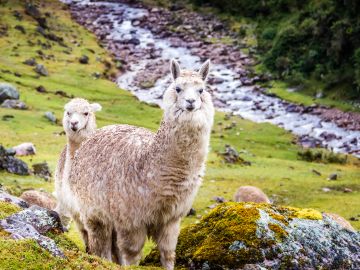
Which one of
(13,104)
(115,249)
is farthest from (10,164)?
(13,104)

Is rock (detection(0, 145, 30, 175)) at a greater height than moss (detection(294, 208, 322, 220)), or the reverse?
moss (detection(294, 208, 322, 220))

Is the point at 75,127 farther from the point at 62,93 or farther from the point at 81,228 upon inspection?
the point at 62,93

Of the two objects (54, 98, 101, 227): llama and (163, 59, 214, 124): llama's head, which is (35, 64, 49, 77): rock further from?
(163, 59, 214, 124): llama's head

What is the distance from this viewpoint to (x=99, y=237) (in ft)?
33.9

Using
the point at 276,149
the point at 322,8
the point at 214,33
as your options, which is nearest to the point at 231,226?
the point at 276,149

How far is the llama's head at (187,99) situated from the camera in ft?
29.7

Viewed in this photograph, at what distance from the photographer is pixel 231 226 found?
986cm

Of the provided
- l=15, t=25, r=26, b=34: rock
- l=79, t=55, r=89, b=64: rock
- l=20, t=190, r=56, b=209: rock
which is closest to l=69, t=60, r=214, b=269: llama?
l=20, t=190, r=56, b=209: rock

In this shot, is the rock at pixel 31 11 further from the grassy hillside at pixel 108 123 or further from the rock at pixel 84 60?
the rock at pixel 84 60

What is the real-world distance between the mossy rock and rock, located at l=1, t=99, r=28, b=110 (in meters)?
35.1

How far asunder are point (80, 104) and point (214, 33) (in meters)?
76.4

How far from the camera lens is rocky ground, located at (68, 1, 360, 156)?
50.6 metres

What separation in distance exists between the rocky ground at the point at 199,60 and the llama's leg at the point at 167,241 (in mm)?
35877

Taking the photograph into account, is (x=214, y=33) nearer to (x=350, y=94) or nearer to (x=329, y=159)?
(x=350, y=94)
